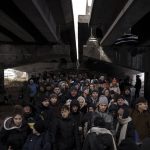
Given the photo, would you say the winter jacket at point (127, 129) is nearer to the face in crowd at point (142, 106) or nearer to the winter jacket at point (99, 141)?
the face in crowd at point (142, 106)

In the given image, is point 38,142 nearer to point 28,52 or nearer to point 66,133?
point 66,133

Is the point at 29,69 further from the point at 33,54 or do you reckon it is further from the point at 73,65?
the point at 33,54

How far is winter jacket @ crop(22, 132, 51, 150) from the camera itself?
6.13 m

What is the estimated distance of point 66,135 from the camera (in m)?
7.16

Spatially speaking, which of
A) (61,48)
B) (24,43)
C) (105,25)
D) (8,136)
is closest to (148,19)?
(105,25)

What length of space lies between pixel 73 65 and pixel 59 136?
52.8 metres

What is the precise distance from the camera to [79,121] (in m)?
8.05

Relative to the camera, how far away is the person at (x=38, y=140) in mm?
6136

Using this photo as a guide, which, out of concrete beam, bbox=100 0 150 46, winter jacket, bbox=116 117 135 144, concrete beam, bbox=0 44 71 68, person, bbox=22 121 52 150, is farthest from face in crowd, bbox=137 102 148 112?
concrete beam, bbox=0 44 71 68

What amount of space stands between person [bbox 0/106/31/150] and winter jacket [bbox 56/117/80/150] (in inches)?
31.9

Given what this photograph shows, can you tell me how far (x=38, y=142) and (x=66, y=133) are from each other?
1050 mm

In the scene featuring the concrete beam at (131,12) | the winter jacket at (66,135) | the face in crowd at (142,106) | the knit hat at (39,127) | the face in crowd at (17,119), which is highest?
the concrete beam at (131,12)

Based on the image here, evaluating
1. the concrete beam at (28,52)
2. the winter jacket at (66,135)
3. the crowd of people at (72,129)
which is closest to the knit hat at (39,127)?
the crowd of people at (72,129)

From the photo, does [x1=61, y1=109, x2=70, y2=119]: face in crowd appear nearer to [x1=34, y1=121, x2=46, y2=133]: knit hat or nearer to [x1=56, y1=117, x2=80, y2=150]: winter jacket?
[x1=56, y1=117, x2=80, y2=150]: winter jacket
